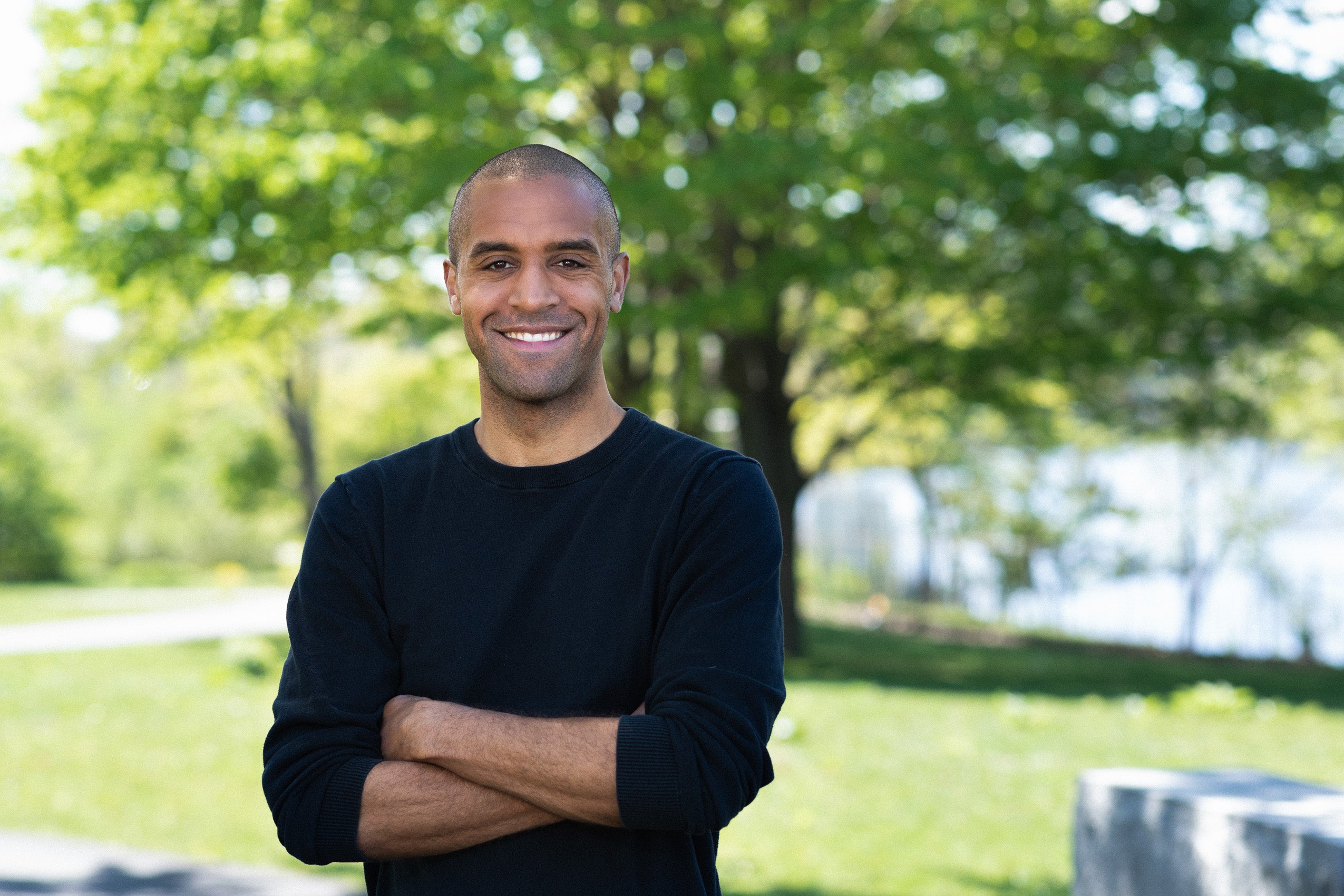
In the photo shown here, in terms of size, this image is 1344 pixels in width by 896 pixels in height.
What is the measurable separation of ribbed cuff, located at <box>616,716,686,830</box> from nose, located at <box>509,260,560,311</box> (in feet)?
2.61

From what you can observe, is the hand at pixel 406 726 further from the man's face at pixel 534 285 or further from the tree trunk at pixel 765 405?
the tree trunk at pixel 765 405

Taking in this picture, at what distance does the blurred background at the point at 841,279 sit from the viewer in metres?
10.2

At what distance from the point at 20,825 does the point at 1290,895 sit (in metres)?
7.60

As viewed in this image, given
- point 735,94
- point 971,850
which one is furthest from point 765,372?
point 971,850

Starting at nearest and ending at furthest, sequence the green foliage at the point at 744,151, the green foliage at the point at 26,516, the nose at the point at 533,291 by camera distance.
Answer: the nose at the point at 533,291 → the green foliage at the point at 744,151 → the green foliage at the point at 26,516

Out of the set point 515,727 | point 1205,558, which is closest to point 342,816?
point 515,727

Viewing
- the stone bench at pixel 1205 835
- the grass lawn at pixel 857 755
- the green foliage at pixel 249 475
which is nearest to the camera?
the stone bench at pixel 1205 835

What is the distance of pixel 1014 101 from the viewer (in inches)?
518

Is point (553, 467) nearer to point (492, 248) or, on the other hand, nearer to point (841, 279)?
point (492, 248)

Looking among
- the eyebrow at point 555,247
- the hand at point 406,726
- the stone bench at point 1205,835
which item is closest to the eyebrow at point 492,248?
the eyebrow at point 555,247

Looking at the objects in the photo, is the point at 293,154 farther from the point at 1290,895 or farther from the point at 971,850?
the point at 1290,895

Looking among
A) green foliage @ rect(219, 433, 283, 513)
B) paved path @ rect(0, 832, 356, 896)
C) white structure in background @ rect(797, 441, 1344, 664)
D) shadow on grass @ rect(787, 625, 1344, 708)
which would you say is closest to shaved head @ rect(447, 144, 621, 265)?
paved path @ rect(0, 832, 356, 896)

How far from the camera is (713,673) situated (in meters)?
2.27

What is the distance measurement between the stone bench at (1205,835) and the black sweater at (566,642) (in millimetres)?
2820
